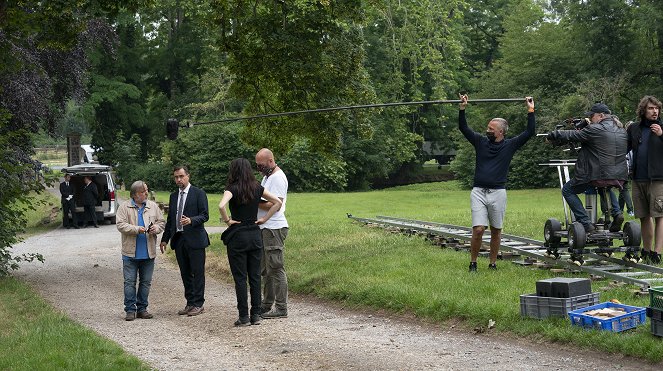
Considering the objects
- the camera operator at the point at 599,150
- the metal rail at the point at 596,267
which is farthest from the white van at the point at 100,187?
the camera operator at the point at 599,150

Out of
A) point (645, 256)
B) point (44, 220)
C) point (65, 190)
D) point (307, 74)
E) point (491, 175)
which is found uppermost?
point (307, 74)

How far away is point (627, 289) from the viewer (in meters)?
11.7

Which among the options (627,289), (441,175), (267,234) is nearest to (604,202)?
(627,289)

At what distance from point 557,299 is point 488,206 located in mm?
3513

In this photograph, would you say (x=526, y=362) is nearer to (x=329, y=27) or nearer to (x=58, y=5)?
(x=58, y=5)

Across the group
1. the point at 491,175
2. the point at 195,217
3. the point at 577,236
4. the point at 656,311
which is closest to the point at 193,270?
the point at 195,217

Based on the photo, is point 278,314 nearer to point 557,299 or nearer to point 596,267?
point 557,299

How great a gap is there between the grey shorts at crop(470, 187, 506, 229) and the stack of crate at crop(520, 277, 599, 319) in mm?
3167

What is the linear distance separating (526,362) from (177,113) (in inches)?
2150

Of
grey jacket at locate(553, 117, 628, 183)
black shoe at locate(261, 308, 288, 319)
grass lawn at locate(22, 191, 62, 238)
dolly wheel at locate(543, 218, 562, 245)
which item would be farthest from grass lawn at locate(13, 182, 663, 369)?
grass lawn at locate(22, 191, 62, 238)

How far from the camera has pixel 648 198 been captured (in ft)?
44.4

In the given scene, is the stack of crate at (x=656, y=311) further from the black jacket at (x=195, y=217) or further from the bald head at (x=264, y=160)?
the black jacket at (x=195, y=217)

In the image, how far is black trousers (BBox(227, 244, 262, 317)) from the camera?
12.3 meters

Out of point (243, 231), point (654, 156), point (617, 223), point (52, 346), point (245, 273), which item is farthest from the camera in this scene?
point (617, 223)
